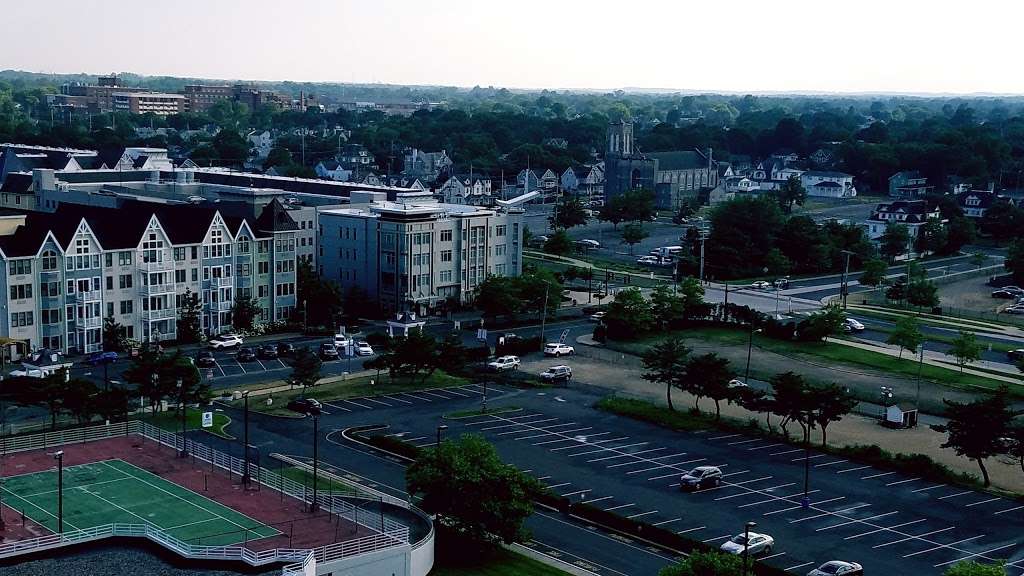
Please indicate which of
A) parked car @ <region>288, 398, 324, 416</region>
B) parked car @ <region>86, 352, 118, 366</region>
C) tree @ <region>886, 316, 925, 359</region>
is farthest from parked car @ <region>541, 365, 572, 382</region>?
parked car @ <region>86, 352, 118, 366</region>

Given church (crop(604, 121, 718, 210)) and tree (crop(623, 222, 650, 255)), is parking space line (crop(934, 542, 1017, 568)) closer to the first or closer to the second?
tree (crop(623, 222, 650, 255))

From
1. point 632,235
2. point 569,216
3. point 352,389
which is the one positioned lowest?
point 352,389

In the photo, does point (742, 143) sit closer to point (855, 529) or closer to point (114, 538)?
point (855, 529)

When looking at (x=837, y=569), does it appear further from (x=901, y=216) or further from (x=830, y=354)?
(x=901, y=216)

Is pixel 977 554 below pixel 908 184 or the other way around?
below

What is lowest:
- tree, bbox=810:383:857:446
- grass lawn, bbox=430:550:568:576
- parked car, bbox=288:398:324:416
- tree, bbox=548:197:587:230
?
grass lawn, bbox=430:550:568:576

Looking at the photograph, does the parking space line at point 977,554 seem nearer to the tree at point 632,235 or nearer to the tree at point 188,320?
the tree at point 188,320

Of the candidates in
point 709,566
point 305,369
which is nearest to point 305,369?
point 305,369
